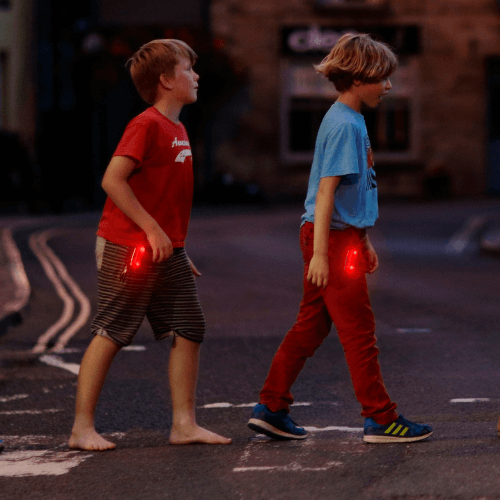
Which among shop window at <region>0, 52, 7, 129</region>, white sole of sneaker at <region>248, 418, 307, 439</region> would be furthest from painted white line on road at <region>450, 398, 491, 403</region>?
shop window at <region>0, 52, 7, 129</region>

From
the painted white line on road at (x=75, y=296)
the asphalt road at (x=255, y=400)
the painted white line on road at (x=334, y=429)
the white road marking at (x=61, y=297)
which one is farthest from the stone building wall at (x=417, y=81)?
Answer: the painted white line on road at (x=334, y=429)

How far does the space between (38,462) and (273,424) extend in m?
1.03

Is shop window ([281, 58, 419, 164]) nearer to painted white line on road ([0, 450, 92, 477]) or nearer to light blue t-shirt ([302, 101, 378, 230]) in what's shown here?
light blue t-shirt ([302, 101, 378, 230])

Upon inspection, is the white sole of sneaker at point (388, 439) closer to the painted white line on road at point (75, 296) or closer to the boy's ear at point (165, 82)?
the boy's ear at point (165, 82)

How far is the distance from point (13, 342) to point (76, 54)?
2159 cm

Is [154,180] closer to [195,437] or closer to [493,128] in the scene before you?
[195,437]

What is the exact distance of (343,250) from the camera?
4734mm

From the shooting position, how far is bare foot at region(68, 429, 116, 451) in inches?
189

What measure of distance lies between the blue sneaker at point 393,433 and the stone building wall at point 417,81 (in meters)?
26.9

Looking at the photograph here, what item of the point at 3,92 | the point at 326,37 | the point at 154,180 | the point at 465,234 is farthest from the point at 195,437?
the point at 326,37

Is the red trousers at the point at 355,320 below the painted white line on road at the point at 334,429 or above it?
above

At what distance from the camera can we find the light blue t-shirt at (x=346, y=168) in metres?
4.66

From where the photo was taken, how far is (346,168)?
4641 mm

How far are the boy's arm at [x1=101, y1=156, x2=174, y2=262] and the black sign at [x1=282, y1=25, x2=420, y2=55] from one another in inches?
1065
